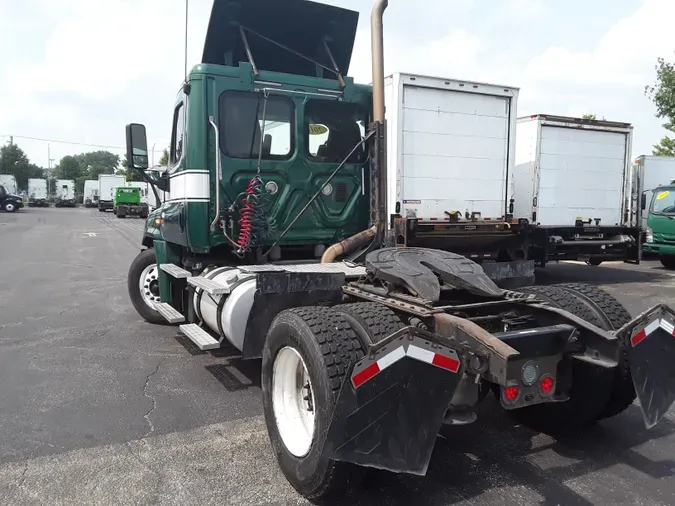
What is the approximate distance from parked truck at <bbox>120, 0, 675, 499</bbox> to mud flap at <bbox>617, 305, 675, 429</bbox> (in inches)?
0.4

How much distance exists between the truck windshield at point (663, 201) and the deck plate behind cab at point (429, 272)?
43.7 ft

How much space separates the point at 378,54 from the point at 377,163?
3.62ft

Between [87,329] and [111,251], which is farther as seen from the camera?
[111,251]

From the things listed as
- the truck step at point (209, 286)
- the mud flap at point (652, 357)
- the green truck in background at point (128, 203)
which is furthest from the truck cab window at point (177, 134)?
the green truck in background at point (128, 203)

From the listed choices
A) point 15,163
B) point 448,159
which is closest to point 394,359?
point 448,159

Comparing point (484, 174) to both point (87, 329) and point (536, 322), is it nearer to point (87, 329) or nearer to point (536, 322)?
point (536, 322)

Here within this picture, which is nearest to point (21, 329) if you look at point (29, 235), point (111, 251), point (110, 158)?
point (111, 251)

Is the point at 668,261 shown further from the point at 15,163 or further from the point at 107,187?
the point at 15,163

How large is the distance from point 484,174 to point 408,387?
6.60m

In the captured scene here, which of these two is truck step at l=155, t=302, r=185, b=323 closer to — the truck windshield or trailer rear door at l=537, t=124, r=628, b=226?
trailer rear door at l=537, t=124, r=628, b=226

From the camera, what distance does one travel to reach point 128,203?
4472 centimetres

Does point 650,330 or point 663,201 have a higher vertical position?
point 663,201

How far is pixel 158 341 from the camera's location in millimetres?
6602

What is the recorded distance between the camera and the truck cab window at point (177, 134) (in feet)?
19.4
